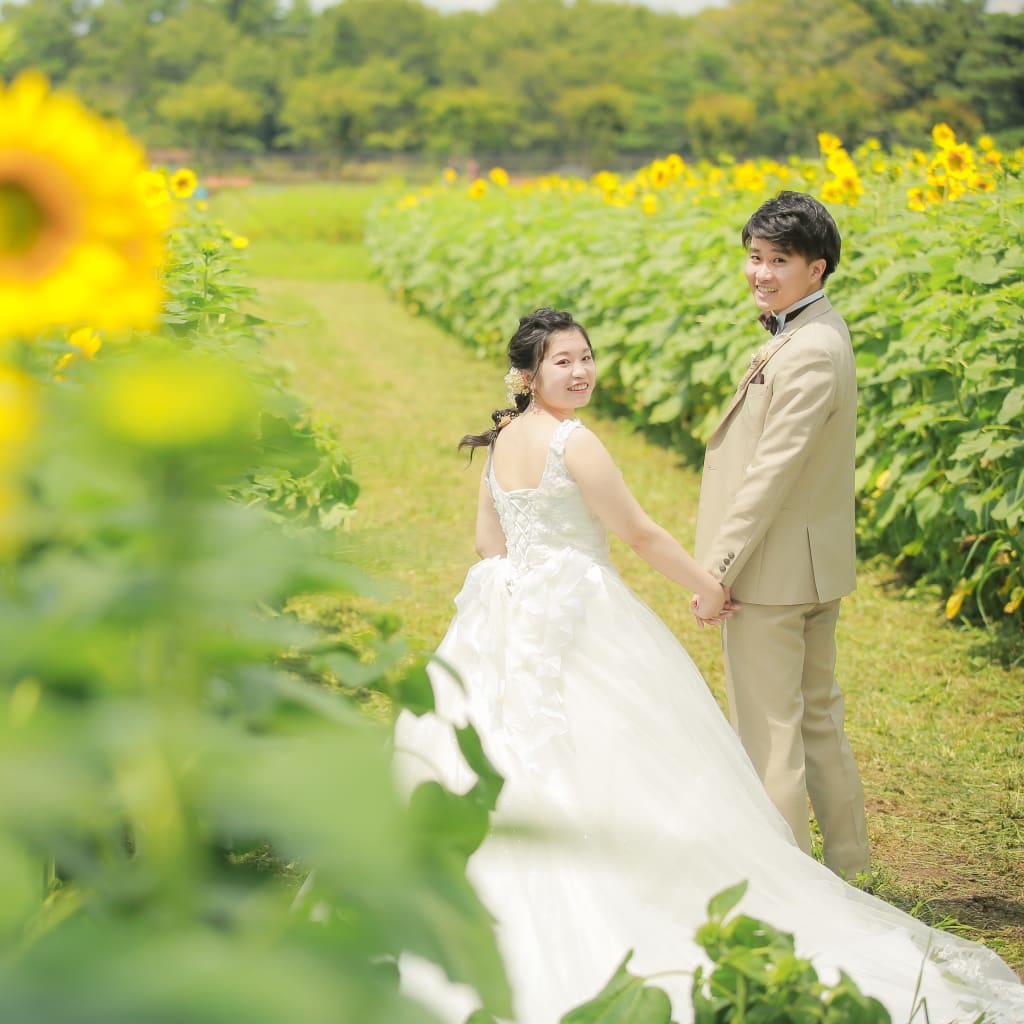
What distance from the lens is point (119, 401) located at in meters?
0.50

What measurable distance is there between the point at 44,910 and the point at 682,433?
24.0 feet

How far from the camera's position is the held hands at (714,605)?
3010 millimetres

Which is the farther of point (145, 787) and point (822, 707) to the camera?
point (822, 707)

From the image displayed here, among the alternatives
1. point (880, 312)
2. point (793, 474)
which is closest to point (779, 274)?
point (793, 474)

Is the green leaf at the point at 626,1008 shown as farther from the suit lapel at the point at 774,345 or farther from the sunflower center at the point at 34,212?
the suit lapel at the point at 774,345

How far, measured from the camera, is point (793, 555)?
3.01 metres

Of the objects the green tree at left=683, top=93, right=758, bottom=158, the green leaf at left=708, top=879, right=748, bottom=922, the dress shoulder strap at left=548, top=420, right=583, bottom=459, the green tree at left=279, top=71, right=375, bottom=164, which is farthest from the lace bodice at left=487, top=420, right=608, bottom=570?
the green tree at left=279, top=71, right=375, bottom=164

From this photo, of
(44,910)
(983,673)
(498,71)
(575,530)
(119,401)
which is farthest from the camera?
(498,71)

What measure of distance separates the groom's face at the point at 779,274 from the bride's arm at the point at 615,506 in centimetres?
55

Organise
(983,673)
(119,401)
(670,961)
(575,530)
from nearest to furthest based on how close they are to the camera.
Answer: (119,401), (670,961), (575,530), (983,673)

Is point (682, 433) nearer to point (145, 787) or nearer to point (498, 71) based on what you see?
point (145, 787)

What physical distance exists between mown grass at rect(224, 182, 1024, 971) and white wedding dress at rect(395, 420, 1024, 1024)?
11.6 inches

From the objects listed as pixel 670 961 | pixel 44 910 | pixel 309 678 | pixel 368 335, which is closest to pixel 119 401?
pixel 44 910

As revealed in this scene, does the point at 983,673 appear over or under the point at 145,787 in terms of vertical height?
under
